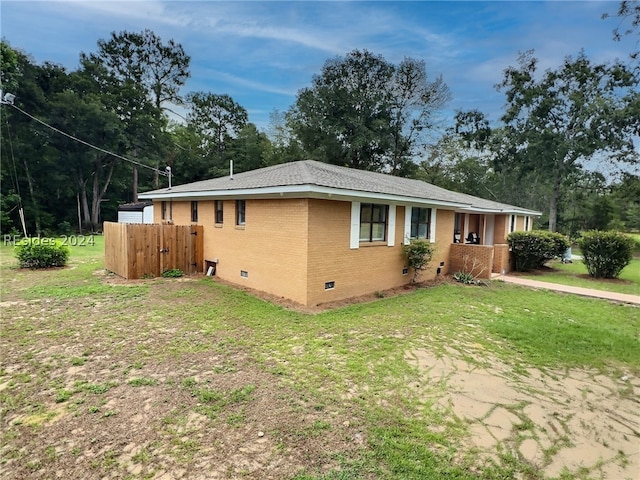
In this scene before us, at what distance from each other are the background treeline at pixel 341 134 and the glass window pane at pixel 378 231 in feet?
68.8

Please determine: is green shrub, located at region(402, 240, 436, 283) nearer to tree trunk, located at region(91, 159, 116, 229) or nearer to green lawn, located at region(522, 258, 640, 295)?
green lawn, located at region(522, 258, 640, 295)

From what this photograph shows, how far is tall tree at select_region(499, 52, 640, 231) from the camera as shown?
80.0ft

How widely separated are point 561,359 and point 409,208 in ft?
19.2

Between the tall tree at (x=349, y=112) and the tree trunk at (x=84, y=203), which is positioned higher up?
the tall tree at (x=349, y=112)

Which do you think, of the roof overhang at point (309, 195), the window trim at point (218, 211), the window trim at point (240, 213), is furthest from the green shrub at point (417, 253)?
the window trim at point (218, 211)

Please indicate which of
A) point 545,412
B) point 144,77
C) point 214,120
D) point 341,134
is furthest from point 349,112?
point 545,412

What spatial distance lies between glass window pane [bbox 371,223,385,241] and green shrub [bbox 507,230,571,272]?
7084mm

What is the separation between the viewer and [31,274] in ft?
33.0

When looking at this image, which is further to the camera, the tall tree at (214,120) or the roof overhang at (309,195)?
the tall tree at (214,120)

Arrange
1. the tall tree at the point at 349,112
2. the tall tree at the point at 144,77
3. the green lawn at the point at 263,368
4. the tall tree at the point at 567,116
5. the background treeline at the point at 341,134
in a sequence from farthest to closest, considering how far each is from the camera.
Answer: the tall tree at the point at 144,77, the tall tree at the point at 349,112, the background treeline at the point at 341,134, the tall tree at the point at 567,116, the green lawn at the point at 263,368

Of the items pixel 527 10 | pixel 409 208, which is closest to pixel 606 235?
pixel 409 208

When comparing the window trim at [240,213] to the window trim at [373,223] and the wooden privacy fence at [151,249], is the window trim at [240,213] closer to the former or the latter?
the wooden privacy fence at [151,249]

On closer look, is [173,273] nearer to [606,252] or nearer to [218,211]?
[218,211]

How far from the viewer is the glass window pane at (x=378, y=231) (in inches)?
358
